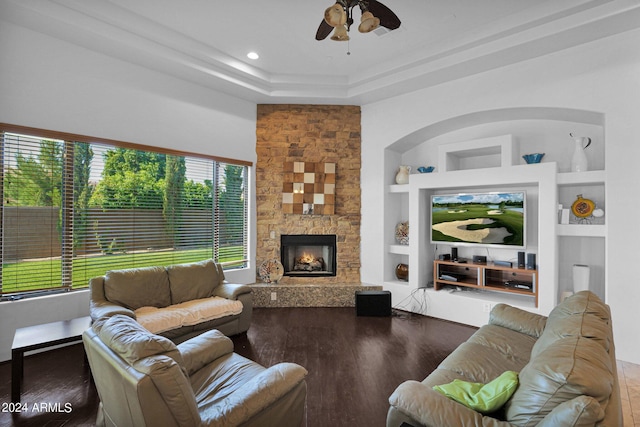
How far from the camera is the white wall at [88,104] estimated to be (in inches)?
126

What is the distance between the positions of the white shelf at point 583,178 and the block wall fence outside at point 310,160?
2.78 meters

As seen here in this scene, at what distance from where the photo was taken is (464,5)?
3297mm

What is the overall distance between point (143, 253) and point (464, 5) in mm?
4693

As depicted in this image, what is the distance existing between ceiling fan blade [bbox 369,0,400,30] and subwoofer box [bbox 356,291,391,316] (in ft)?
11.2

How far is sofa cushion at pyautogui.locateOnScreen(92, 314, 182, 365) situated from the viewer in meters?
1.44

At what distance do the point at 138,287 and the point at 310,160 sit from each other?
3121mm

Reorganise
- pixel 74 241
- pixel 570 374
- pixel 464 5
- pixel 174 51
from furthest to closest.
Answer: pixel 174 51
pixel 74 241
pixel 464 5
pixel 570 374

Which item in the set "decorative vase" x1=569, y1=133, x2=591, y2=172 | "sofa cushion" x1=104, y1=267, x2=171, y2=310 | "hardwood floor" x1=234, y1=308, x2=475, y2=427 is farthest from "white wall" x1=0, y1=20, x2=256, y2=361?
"decorative vase" x1=569, y1=133, x2=591, y2=172

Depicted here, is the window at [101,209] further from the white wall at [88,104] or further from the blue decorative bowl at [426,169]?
the blue decorative bowl at [426,169]

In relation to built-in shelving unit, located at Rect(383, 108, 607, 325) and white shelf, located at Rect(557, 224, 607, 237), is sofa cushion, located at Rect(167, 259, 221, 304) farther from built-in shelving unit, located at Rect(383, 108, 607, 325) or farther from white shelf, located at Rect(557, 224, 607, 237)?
white shelf, located at Rect(557, 224, 607, 237)

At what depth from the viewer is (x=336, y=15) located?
95.6 inches

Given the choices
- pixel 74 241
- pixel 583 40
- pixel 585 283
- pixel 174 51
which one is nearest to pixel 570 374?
pixel 585 283

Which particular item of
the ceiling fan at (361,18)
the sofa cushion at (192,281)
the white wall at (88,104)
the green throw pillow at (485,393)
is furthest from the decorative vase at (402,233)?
the green throw pillow at (485,393)

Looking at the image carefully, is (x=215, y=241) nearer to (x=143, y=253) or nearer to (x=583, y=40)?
(x=143, y=253)
